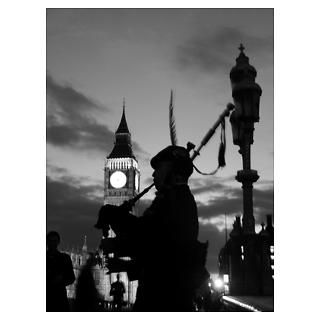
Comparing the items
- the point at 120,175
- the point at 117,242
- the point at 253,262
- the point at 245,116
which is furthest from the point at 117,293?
the point at 120,175

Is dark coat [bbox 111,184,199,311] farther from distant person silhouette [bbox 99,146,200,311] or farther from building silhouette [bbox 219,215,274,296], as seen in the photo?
building silhouette [bbox 219,215,274,296]

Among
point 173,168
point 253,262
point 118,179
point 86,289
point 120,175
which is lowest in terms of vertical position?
point 253,262

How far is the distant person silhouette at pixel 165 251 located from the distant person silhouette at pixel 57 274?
939 millimetres

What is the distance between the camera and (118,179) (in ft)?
212

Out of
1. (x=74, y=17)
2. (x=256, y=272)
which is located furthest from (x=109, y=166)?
(x=74, y=17)

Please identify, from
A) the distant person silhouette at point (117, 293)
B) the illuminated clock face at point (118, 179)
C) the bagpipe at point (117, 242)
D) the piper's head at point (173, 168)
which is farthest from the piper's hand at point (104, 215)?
the illuminated clock face at point (118, 179)

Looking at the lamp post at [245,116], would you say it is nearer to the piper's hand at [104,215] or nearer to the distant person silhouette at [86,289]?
the piper's hand at [104,215]

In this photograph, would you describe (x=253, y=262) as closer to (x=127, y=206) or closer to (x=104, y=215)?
(x=127, y=206)

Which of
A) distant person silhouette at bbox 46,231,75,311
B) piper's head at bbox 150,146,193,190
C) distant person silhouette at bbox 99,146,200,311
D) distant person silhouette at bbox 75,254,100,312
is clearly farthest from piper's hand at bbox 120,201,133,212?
distant person silhouette at bbox 46,231,75,311

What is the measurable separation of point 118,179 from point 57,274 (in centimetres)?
6014
